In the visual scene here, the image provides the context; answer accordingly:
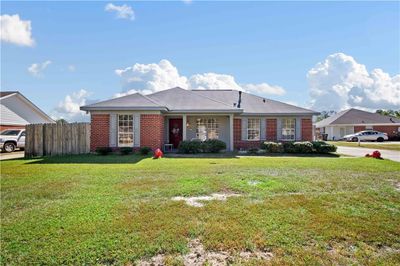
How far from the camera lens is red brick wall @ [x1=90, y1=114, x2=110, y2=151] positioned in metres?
15.8

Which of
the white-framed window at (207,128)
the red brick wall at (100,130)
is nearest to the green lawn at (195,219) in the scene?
the red brick wall at (100,130)

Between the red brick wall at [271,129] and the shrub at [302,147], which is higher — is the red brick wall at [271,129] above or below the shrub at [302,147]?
above

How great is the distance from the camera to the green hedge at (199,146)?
1605cm

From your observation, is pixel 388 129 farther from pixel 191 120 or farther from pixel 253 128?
pixel 191 120

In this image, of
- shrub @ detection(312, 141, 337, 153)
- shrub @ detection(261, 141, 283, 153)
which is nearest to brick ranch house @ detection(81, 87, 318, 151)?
shrub @ detection(261, 141, 283, 153)

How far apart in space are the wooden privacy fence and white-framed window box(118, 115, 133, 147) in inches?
74.5

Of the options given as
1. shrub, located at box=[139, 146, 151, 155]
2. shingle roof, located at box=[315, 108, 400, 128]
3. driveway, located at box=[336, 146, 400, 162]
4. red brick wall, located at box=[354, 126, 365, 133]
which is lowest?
driveway, located at box=[336, 146, 400, 162]

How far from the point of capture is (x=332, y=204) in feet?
17.7

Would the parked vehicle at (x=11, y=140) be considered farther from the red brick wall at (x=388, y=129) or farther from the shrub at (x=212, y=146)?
the red brick wall at (x=388, y=129)

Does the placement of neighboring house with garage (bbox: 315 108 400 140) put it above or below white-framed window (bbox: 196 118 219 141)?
above

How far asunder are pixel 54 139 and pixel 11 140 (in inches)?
256

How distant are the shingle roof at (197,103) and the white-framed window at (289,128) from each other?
75cm

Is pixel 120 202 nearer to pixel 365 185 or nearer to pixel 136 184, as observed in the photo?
pixel 136 184

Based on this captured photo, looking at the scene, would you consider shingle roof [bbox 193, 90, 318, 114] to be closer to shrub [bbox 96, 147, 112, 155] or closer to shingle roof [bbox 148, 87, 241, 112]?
shingle roof [bbox 148, 87, 241, 112]
